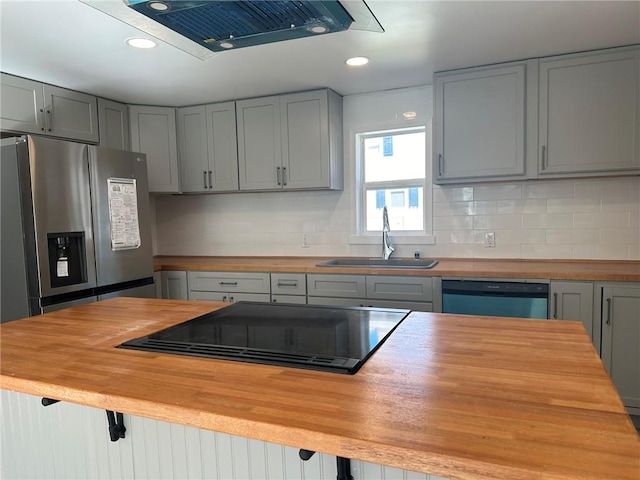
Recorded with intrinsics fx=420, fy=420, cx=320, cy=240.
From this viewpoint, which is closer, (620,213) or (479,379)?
(479,379)

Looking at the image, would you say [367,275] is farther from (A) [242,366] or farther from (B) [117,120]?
(B) [117,120]

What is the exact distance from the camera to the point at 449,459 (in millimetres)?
648

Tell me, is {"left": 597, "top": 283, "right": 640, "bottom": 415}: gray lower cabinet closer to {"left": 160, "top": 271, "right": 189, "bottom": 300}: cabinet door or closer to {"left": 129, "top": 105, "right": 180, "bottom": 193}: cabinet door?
{"left": 160, "top": 271, "right": 189, "bottom": 300}: cabinet door

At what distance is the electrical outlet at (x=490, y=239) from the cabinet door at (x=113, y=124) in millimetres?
2986

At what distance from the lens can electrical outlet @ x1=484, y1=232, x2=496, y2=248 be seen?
123 inches

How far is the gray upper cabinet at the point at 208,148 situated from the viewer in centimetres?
353

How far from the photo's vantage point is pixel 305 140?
3.30 metres

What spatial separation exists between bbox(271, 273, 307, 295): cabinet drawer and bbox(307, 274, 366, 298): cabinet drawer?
5 cm

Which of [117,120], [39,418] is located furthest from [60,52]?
[39,418]

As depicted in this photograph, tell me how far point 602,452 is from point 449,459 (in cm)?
23

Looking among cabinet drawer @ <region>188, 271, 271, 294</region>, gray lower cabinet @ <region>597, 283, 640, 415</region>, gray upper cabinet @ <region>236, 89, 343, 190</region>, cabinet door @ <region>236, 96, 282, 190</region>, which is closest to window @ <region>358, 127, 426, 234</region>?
gray upper cabinet @ <region>236, 89, 343, 190</region>

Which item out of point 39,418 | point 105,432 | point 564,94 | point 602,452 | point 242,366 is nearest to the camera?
point 602,452

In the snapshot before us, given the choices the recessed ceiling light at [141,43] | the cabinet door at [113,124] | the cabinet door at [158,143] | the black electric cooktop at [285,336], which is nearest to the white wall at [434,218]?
the cabinet door at [158,143]

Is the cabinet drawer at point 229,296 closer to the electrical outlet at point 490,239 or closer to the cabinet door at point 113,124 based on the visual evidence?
the cabinet door at point 113,124
